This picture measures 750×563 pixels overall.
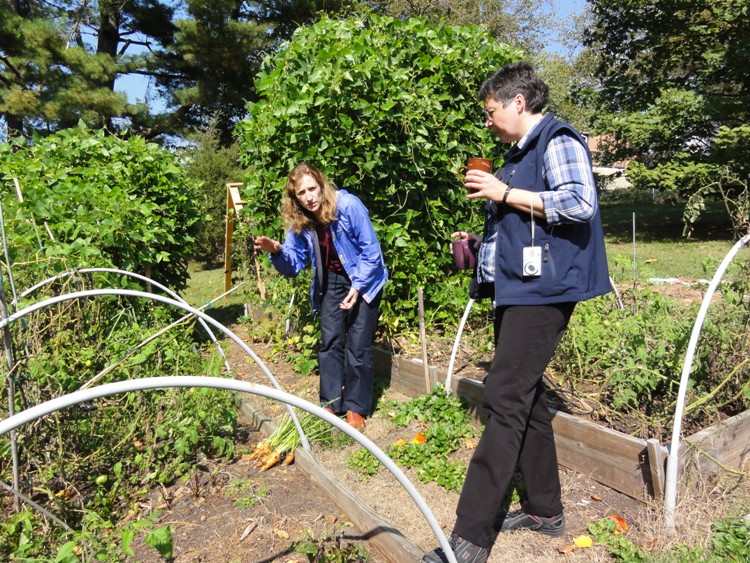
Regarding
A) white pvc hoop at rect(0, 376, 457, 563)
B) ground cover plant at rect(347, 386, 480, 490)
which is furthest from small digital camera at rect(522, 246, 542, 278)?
ground cover plant at rect(347, 386, 480, 490)

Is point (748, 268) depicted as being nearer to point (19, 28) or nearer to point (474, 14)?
point (19, 28)

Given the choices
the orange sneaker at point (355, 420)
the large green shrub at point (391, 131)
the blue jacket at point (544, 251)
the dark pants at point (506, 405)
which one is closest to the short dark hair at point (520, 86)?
the blue jacket at point (544, 251)

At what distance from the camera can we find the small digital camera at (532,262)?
2.25 meters

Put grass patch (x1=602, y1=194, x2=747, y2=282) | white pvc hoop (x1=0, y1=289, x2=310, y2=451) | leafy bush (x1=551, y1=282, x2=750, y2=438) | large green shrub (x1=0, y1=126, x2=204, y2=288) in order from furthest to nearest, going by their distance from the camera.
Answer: grass patch (x1=602, y1=194, x2=747, y2=282), large green shrub (x1=0, y1=126, x2=204, y2=288), leafy bush (x1=551, y1=282, x2=750, y2=438), white pvc hoop (x1=0, y1=289, x2=310, y2=451)

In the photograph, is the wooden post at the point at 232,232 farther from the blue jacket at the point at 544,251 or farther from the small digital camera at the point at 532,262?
the small digital camera at the point at 532,262

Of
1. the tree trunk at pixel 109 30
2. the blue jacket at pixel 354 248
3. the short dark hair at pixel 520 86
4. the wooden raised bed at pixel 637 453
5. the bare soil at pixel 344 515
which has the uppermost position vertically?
the tree trunk at pixel 109 30

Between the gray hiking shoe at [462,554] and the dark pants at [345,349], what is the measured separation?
1638 millimetres

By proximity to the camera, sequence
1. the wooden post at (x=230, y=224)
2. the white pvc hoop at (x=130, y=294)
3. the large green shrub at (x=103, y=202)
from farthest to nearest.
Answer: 1. the wooden post at (x=230, y=224)
2. the large green shrub at (x=103, y=202)
3. the white pvc hoop at (x=130, y=294)

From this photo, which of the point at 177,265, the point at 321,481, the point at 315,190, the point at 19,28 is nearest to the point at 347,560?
the point at 321,481

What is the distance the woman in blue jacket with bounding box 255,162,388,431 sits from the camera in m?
3.65

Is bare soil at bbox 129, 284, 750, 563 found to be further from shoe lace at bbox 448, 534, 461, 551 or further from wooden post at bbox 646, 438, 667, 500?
shoe lace at bbox 448, 534, 461, 551

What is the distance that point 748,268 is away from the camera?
332 cm

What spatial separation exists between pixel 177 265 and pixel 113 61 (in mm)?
12226

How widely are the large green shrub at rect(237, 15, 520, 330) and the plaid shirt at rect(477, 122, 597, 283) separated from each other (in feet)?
7.51
